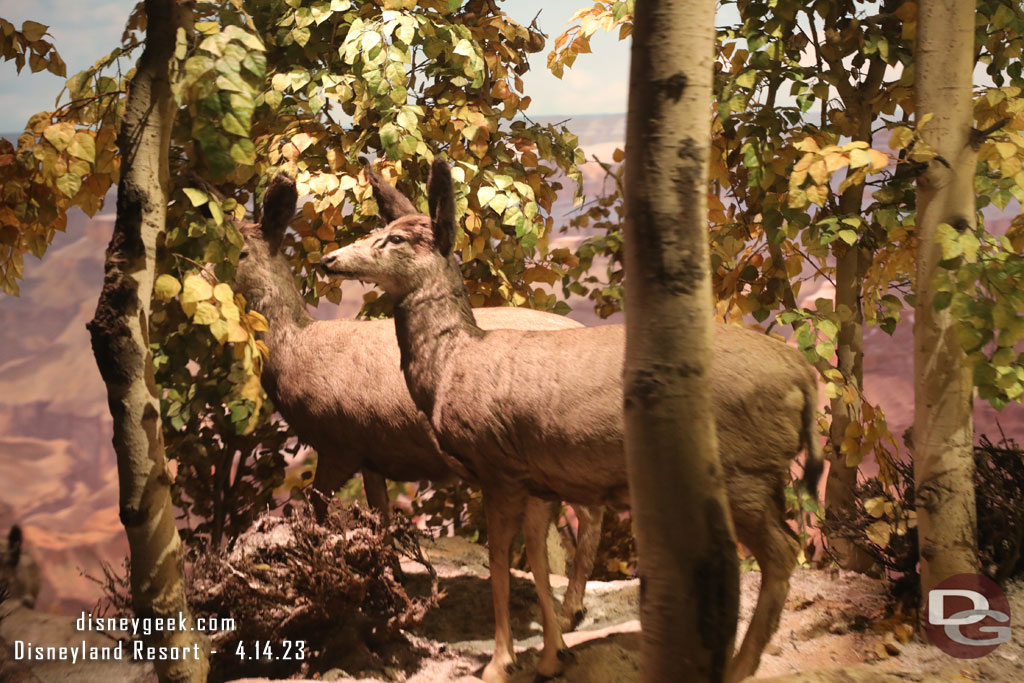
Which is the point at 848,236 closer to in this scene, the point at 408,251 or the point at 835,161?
the point at 835,161

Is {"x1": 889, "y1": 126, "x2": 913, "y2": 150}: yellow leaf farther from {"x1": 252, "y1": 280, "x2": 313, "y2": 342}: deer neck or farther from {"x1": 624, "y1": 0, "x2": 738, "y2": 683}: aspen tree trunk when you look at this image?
{"x1": 252, "y1": 280, "x2": 313, "y2": 342}: deer neck

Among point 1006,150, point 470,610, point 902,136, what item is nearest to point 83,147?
point 470,610

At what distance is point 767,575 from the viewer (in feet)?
8.66

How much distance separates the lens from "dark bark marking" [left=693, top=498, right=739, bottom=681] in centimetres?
174

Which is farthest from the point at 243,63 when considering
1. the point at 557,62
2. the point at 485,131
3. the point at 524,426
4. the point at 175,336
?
the point at 557,62

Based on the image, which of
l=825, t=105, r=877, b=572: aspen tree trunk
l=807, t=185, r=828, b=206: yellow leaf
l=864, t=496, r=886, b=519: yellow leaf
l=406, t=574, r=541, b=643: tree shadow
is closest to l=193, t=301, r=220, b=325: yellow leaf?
l=406, t=574, r=541, b=643: tree shadow

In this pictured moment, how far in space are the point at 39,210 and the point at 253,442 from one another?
1896mm

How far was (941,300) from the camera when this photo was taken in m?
2.90

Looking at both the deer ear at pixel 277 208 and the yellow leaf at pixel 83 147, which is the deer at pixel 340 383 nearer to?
the deer ear at pixel 277 208

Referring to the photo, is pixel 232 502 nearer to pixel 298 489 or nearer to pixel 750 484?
pixel 298 489

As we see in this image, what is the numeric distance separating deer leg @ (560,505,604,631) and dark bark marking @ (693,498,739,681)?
210 cm

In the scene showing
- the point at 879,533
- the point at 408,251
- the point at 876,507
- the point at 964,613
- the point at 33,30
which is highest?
the point at 33,30

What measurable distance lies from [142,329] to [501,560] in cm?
157

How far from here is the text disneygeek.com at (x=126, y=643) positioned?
246cm
